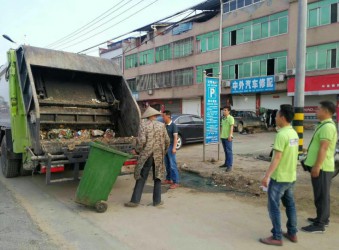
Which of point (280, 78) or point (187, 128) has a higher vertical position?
point (280, 78)

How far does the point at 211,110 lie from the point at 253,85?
18964 millimetres

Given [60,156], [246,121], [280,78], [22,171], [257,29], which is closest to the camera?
[60,156]

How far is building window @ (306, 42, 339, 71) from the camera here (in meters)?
23.1

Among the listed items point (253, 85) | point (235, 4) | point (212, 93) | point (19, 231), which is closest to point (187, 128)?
point (212, 93)

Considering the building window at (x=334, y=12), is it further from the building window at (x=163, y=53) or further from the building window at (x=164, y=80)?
the building window at (x=164, y=80)

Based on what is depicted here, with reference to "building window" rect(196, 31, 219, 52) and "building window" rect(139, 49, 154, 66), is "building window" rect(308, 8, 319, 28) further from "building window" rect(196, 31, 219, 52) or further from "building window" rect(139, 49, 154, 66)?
"building window" rect(139, 49, 154, 66)

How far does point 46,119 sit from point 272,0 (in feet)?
78.0

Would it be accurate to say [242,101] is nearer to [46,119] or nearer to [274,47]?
[274,47]

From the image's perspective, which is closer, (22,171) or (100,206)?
(100,206)

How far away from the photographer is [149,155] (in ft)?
18.8

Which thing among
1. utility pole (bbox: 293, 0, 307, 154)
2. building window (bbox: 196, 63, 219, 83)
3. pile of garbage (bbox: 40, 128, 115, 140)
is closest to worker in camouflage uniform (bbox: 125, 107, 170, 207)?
pile of garbage (bbox: 40, 128, 115, 140)

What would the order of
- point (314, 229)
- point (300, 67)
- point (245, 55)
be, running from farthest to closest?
1. point (245, 55)
2. point (300, 67)
3. point (314, 229)

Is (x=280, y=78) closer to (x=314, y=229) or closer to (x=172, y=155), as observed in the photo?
(x=172, y=155)

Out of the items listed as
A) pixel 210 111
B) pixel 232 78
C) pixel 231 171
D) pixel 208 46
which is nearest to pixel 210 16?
pixel 208 46
